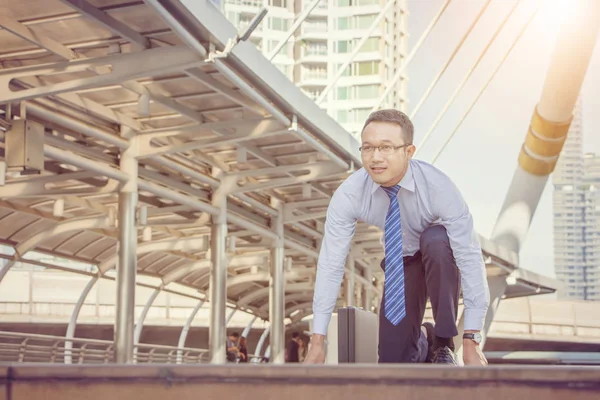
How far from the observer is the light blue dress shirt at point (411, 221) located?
4422mm

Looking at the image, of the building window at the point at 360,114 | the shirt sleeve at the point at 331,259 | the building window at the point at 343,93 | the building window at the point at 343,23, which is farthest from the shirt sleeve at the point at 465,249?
the building window at the point at 343,23

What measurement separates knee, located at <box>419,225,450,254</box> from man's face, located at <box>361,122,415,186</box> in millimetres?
413

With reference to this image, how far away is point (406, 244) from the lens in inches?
190

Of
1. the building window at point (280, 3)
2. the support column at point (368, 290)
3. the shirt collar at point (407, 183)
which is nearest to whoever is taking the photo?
the shirt collar at point (407, 183)

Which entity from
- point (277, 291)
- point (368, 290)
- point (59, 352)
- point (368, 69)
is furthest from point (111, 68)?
point (368, 69)

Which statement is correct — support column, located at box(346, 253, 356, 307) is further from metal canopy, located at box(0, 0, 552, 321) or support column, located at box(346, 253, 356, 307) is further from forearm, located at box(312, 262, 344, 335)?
forearm, located at box(312, 262, 344, 335)

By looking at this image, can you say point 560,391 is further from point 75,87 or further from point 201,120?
point 201,120

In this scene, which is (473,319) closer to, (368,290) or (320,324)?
(320,324)

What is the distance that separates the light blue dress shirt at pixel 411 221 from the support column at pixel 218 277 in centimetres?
1514

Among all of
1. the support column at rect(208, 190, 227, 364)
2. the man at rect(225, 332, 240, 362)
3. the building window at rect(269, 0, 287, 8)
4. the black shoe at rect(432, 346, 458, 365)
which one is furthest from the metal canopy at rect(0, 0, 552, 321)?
the building window at rect(269, 0, 287, 8)

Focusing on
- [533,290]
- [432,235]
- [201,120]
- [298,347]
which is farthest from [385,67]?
[432,235]

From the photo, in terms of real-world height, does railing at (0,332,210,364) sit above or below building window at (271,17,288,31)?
below

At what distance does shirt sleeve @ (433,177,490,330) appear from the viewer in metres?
4.44

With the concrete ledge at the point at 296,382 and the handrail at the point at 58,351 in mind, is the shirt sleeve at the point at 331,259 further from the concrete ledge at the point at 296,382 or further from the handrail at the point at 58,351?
the handrail at the point at 58,351
